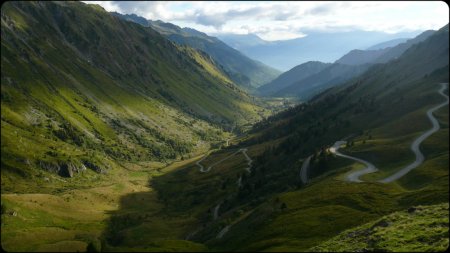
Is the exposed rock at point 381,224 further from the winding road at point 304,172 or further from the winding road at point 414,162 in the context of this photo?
the winding road at point 304,172

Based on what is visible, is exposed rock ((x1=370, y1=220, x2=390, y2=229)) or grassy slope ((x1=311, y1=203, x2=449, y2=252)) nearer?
grassy slope ((x1=311, y1=203, x2=449, y2=252))

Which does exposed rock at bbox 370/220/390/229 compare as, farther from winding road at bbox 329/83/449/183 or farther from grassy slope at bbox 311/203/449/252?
winding road at bbox 329/83/449/183

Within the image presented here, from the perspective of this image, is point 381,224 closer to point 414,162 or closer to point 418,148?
point 414,162

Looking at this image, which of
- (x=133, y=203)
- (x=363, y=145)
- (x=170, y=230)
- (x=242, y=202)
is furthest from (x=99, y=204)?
(x=363, y=145)

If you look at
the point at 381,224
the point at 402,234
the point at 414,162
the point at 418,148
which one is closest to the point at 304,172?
the point at 418,148

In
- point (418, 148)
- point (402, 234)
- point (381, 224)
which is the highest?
point (418, 148)

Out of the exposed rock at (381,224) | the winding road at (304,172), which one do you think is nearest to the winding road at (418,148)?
the winding road at (304,172)

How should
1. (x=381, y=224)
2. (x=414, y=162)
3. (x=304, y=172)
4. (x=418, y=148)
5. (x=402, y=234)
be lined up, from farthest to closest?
(x=304, y=172), (x=418, y=148), (x=414, y=162), (x=381, y=224), (x=402, y=234)

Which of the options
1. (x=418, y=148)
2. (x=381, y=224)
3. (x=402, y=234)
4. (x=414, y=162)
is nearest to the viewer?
(x=402, y=234)

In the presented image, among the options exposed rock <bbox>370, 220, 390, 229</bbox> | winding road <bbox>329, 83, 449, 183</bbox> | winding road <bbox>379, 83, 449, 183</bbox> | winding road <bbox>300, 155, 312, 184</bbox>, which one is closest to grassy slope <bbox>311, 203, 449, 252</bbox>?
exposed rock <bbox>370, 220, 390, 229</bbox>

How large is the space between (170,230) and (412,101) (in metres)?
118

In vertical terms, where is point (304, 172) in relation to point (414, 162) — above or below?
below

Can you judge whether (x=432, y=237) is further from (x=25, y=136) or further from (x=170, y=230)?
(x=25, y=136)

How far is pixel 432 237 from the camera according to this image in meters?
50.2
